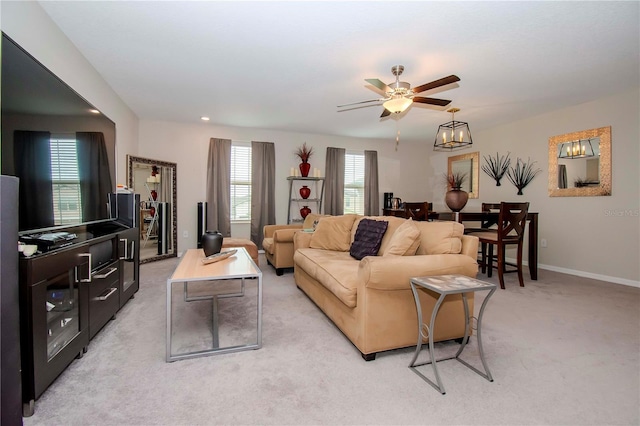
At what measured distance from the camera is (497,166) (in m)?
5.52

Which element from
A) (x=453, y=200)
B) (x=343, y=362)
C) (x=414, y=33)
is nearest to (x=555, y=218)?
(x=453, y=200)

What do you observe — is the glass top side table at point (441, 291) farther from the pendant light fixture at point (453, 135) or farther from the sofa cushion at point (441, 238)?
the pendant light fixture at point (453, 135)

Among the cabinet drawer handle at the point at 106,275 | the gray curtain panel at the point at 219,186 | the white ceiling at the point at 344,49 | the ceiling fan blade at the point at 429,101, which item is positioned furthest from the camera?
the gray curtain panel at the point at 219,186

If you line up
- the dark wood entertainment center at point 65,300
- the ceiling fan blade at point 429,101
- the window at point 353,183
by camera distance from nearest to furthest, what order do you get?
the dark wood entertainment center at point 65,300 < the ceiling fan blade at point 429,101 < the window at point 353,183

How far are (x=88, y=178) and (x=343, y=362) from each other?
7.43 ft

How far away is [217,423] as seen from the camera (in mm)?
1397

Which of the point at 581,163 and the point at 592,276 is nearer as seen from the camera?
the point at 592,276

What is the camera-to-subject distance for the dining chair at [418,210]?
4.48 m

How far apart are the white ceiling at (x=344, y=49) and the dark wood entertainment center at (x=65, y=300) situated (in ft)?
5.38

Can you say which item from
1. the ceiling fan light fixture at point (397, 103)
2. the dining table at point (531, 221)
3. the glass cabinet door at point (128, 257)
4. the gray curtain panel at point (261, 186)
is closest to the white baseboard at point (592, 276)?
the dining table at point (531, 221)

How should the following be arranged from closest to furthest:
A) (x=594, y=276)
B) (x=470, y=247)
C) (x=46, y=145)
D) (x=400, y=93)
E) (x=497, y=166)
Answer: (x=46, y=145) → (x=470, y=247) → (x=400, y=93) → (x=594, y=276) → (x=497, y=166)

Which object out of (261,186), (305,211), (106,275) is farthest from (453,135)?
(106,275)

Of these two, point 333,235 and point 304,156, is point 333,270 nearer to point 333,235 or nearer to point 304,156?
point 333,235

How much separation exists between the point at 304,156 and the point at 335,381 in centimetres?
465
